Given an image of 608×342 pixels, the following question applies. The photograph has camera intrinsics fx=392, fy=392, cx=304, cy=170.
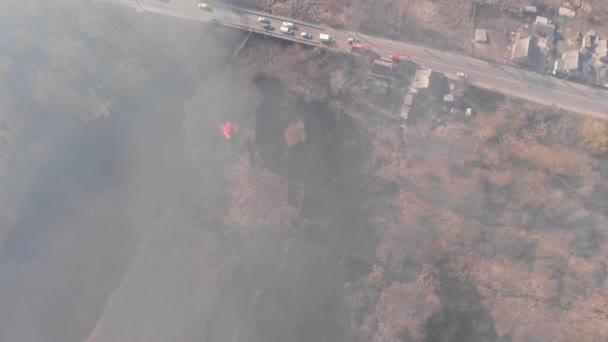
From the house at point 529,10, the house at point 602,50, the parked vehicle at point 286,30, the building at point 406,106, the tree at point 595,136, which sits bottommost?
the building at point 406,106

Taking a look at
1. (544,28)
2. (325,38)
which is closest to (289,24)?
(325,38)

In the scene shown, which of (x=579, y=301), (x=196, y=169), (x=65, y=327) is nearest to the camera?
(x=65, y=327)

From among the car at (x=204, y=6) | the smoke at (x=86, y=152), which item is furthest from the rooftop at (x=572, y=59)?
the car at (x=204, y=6)

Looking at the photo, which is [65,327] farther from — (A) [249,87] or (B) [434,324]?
(B) [434,324]

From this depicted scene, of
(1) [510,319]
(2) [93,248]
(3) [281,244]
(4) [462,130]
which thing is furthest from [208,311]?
(4) [462,130]

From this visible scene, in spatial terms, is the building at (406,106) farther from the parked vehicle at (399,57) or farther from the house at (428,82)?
the parked vehicle at (399,57)
